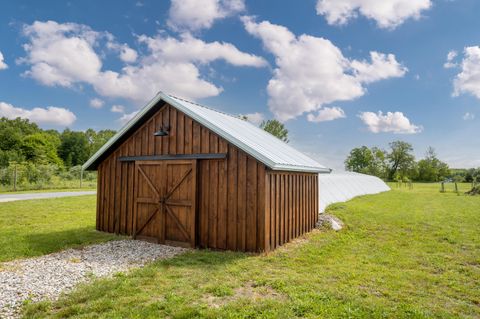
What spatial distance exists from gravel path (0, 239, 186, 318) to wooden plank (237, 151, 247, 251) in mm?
1596

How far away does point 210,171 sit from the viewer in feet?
25.7

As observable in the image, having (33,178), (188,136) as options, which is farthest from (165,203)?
(33,178)

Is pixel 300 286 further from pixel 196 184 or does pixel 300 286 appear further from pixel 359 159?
pixel 359 159

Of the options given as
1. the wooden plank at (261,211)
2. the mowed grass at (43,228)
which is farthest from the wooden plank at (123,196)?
the wooden plank at (261,211)

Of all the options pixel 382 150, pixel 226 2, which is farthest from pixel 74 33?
pixel 382 150

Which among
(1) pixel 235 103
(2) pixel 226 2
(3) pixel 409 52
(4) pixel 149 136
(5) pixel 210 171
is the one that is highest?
(2) pixel 226 2

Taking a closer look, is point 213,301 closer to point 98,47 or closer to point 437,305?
point 437,305

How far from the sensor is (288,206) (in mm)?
8391

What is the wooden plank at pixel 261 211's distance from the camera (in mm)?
6984

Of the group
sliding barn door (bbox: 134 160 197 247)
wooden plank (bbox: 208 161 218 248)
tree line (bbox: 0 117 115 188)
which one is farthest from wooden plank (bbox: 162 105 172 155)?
tree line (bbox: 0 117 115 188)

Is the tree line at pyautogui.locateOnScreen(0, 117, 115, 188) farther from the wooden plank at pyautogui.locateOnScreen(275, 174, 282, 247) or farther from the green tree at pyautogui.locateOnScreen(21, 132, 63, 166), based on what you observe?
the wooden plank at pyautogui.locateOnScreen(275, 174, 282, 247)

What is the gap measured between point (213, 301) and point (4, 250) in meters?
6.16

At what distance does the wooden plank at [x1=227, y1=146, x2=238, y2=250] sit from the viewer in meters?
7.39

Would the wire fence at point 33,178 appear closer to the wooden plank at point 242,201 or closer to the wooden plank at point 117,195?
the wooden plank at point 117,195
